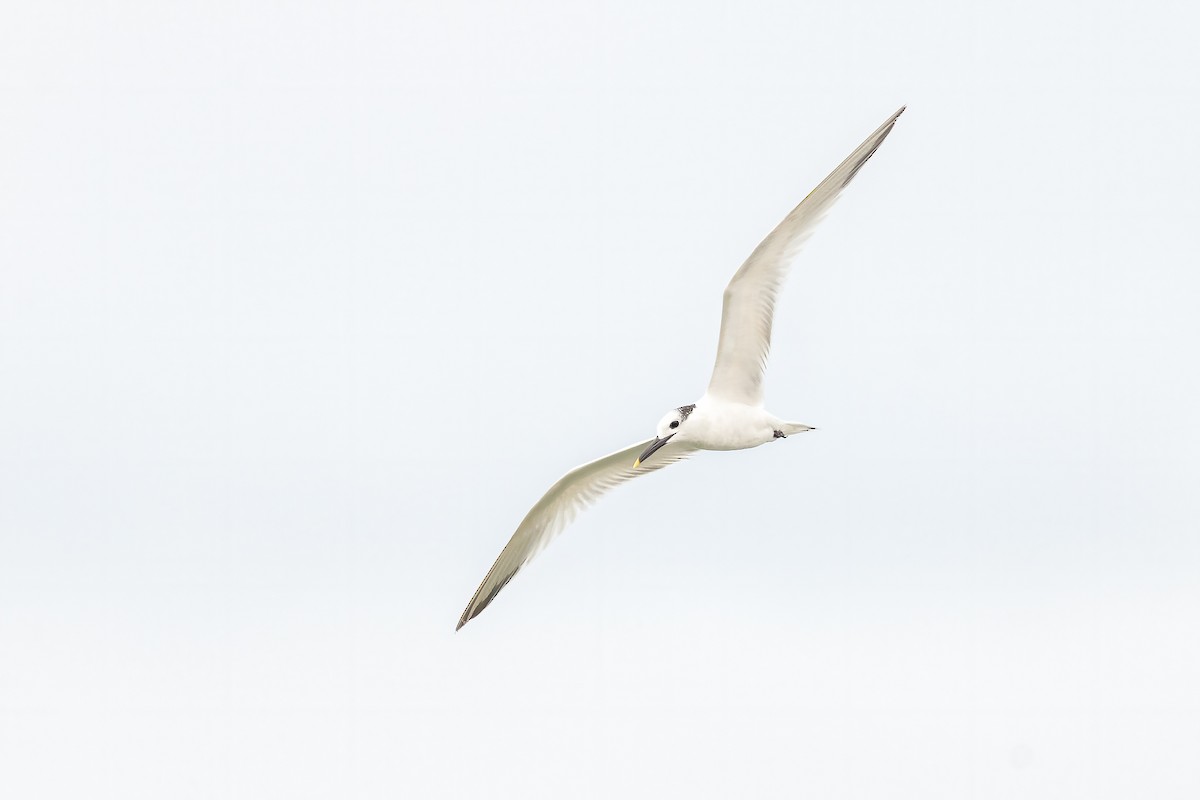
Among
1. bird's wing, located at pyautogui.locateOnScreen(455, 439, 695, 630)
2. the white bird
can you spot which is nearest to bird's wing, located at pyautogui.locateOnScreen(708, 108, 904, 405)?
the white bird

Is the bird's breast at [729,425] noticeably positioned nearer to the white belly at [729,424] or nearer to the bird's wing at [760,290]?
the white belly at [729,424]

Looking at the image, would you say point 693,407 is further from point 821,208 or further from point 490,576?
point 490,576

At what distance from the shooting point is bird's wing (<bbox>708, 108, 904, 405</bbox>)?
88.9 feet

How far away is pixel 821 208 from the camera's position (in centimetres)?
2734

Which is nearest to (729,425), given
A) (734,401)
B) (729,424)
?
(729,424)

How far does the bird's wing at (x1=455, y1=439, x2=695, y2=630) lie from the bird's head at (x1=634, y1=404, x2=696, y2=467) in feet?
6.52

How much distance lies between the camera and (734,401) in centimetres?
2923

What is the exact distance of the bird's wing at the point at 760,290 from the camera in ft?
88.9

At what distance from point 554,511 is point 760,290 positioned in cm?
672

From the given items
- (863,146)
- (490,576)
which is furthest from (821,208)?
(490,576)

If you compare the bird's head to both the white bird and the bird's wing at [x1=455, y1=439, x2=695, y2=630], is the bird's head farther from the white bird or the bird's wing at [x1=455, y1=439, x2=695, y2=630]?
the bird's wing at [x1=455, y1=439, x2=695, y2=630]

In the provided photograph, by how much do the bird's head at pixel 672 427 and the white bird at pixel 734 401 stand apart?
0.02m

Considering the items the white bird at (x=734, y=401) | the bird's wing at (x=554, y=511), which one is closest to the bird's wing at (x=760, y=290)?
the white bird at (x=734, y=401)

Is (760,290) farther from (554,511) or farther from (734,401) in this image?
(554,511)
